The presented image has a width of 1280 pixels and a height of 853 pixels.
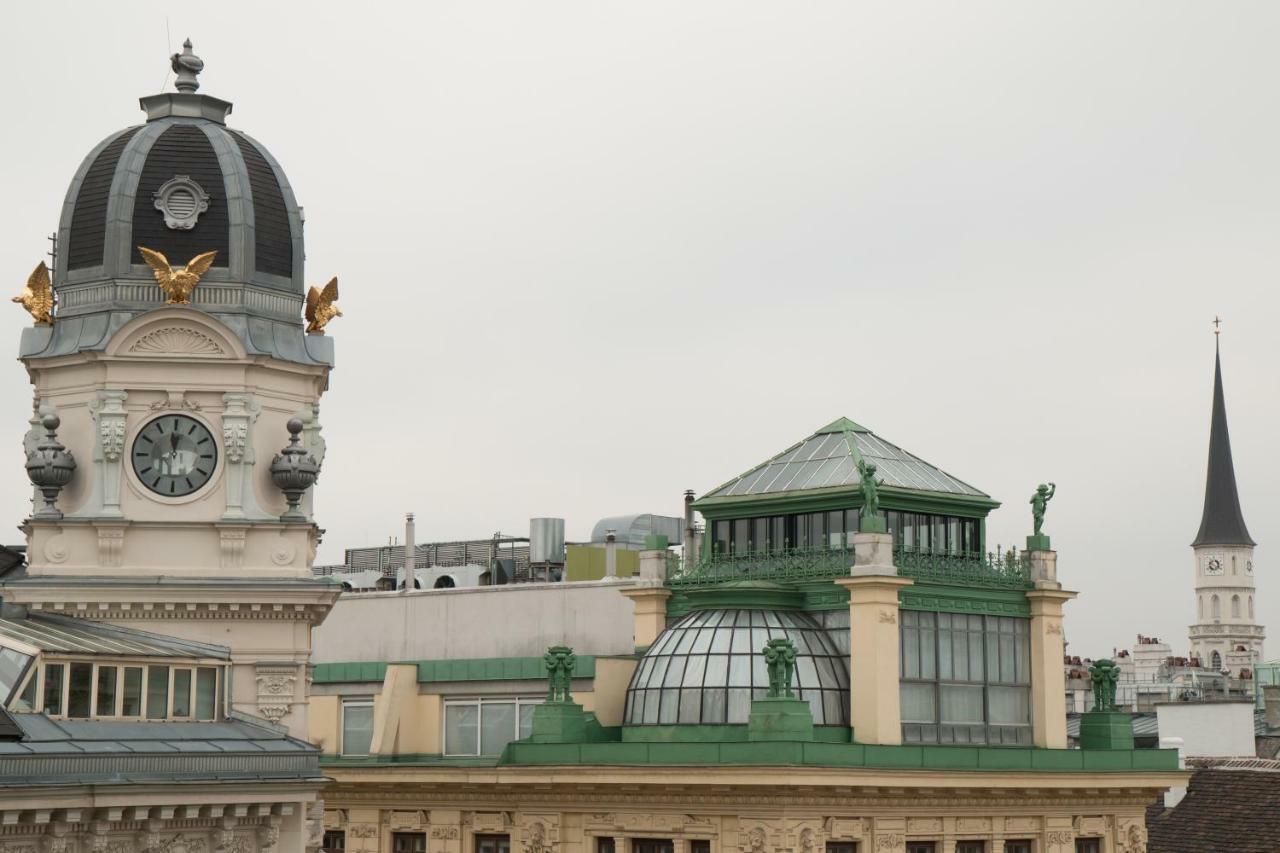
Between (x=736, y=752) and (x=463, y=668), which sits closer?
(x=736, y=752)

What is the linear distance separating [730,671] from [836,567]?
17.0 feet

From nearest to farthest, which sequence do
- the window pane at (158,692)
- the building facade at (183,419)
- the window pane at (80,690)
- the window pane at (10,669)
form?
the window pane at (10,669) → the window pane at (80,690) → the window pane at (158,692) → the building facade at (183,419)

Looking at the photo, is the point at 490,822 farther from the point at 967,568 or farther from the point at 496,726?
the point at 967,568

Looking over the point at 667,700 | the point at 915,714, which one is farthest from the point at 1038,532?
the point at 667,700

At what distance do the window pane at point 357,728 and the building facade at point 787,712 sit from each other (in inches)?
3.6

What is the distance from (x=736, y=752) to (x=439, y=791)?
517 inches

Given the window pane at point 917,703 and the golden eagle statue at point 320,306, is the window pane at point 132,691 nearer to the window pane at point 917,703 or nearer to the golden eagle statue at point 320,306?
the golden eagle statue at point 320,306

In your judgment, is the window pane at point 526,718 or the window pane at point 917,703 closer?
the window pane at point 917,703

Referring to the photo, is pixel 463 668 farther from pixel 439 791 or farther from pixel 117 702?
pixel 117 702

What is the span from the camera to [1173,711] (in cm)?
10219

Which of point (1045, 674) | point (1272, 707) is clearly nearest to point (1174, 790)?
point (1045, 674)

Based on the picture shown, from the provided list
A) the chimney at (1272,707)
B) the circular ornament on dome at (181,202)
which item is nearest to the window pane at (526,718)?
the circular ornament on dome at (181,202)

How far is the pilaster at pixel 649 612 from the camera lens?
3031 inches

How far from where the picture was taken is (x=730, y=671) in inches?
2783
